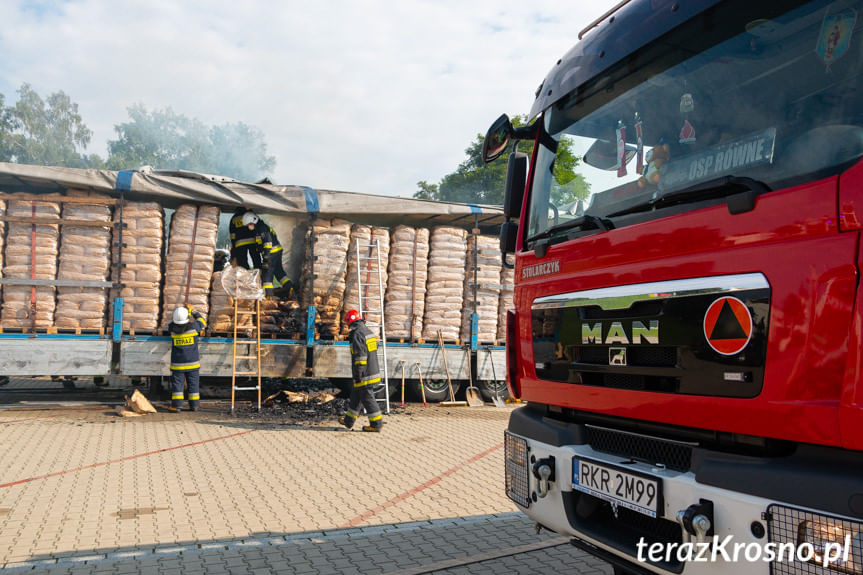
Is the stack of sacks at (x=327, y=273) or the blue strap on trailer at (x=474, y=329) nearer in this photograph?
the stack of sacks at (x=327, y=273)

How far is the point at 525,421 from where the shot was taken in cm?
355

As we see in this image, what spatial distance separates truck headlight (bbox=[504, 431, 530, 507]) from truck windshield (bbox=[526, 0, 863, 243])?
1.20m

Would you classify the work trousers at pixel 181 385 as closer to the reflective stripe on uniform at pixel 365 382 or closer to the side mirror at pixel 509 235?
the reflective stripe on uniform at pixel 365 382

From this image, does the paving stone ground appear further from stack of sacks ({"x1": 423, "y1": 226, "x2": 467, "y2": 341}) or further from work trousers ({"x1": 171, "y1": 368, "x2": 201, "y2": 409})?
stack of sacks ({"x1": 423, "y1": 226, "x2": 467, "y2": 341})

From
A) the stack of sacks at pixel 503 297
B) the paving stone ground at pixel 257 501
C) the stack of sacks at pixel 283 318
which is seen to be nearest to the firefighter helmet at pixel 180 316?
the stack of sacks at pixel 283 318

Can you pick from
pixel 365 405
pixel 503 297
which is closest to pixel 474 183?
pixel 503 297

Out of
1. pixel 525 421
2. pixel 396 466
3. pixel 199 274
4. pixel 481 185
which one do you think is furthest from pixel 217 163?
pixel 525 421

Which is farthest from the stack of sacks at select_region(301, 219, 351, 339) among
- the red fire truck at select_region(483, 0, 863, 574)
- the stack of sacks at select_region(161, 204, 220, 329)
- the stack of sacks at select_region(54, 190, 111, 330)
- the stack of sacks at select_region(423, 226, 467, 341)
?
the red fire truck at select_region(483, 0, 863, 574)

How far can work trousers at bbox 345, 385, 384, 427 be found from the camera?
30.7 ft

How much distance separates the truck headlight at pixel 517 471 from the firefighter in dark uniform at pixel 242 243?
8914 millimetres

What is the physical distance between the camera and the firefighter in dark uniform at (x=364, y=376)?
9273 millimetres

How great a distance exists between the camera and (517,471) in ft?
11.5

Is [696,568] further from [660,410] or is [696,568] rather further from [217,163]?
[217,163]

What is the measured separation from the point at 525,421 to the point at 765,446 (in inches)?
56.7
